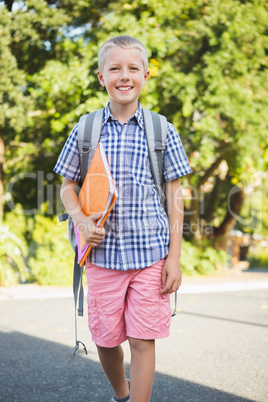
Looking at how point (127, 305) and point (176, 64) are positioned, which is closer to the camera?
point (127, 305)

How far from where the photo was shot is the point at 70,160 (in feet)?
8.08

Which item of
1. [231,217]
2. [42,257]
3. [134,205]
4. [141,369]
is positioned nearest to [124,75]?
[134,205]

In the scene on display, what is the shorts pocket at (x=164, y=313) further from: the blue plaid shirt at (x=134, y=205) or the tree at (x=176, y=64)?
the tree at (x=176, y=64)

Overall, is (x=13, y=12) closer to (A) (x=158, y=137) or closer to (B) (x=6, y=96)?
(B) (x=6, y=96)

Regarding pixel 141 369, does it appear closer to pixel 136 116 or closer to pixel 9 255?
pixel 136 116

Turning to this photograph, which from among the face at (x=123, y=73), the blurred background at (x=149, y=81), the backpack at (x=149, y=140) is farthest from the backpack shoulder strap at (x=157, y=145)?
the blurred background at (x=149, y=81)

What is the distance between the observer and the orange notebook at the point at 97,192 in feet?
7.01

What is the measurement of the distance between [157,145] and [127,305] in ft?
2.56

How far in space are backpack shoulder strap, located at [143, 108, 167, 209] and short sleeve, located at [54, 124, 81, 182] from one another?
14.6 inches

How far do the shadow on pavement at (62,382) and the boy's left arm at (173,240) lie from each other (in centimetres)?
113

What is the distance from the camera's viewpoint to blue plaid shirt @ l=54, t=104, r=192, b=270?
7.47 feet

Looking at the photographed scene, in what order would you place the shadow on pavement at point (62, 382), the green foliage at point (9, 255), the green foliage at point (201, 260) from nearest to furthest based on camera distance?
the shadow on pavement at point (62, 382) → the green foliage at point (9, 255) → the green foliage at point (201, 260)

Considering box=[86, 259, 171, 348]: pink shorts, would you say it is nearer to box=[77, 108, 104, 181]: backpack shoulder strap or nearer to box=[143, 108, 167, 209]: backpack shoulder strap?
box=[143, 108, 167, 209]: backpack shoulder strap

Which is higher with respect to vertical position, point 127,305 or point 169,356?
point 127,305
